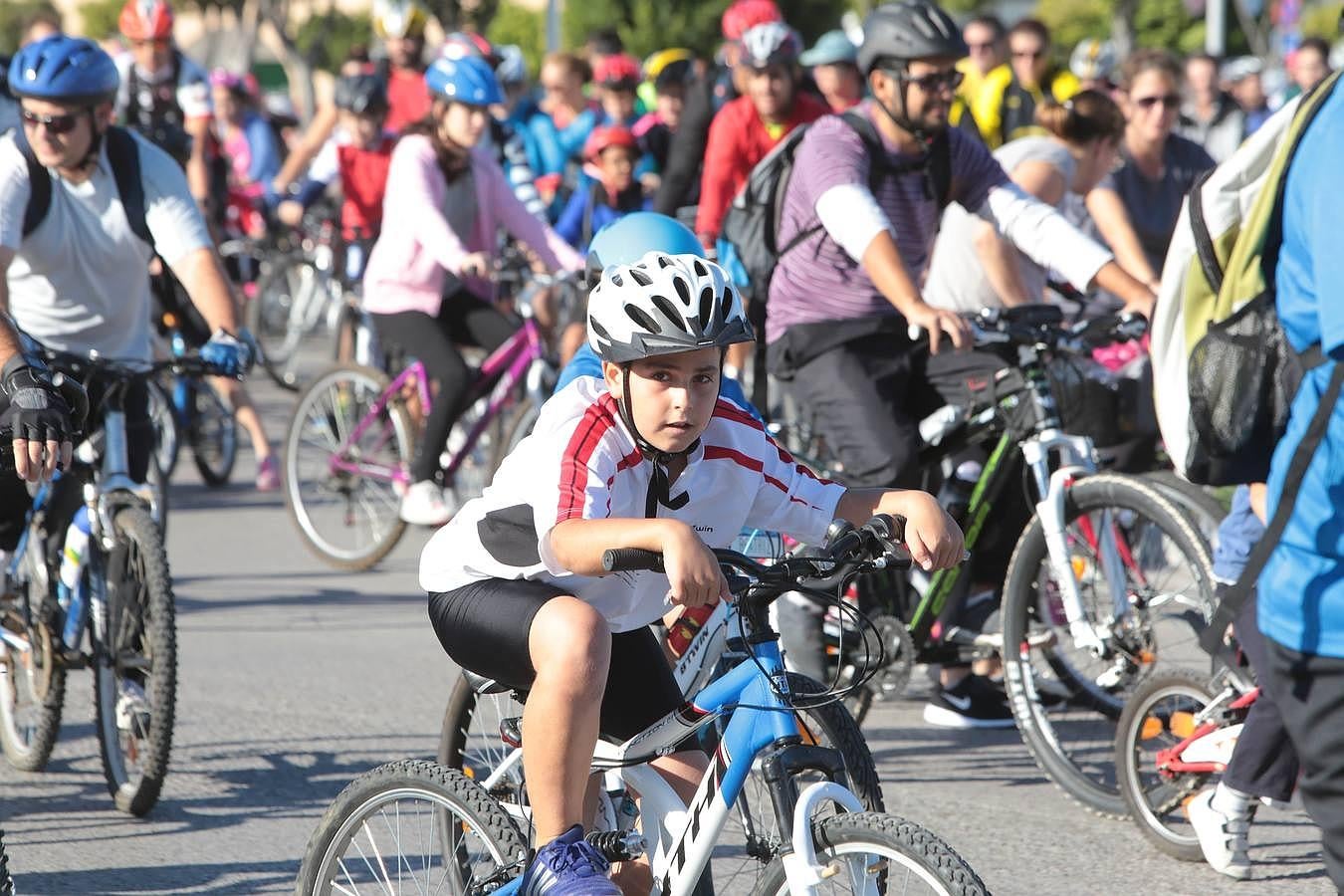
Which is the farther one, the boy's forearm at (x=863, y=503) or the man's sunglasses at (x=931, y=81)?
the man's sunglasses at (x=931, y=81)

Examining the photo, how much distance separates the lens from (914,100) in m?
5.65

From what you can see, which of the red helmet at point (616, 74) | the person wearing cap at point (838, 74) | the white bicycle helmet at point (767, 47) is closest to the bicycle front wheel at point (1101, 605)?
the white bicycle helmet at point (767, 47)

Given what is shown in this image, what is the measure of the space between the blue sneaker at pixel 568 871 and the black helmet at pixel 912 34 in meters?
3.09

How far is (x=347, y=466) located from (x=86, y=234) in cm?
324

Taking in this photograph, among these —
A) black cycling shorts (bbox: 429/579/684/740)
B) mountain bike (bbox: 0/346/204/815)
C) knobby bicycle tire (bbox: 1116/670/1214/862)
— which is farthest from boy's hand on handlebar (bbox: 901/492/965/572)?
mountain bike (bbox: 0/346/204/815)

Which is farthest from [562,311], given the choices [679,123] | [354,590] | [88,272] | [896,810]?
[896,810]

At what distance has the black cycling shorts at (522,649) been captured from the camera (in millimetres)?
3471

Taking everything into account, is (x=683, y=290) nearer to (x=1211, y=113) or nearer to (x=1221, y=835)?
(x=1221, y=835)

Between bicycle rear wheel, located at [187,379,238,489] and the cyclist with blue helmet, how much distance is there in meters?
4.76

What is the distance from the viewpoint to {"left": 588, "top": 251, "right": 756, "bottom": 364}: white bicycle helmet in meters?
3.28

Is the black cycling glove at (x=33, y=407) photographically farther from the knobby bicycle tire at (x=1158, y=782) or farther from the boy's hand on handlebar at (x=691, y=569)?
the knobby bicycle tire at (x=1158, y=782)

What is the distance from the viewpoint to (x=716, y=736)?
3.52 metres

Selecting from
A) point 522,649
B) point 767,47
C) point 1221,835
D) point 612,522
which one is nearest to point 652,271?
point 612,522

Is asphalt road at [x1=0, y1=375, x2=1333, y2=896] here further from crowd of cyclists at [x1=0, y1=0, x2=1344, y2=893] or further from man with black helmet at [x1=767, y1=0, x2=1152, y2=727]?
man with black helmet at [x1=767, y1=0, x2=1152, y2=727]
